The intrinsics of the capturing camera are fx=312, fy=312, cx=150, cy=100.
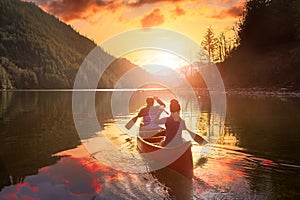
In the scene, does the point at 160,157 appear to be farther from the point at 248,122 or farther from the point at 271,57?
the point at 271,57

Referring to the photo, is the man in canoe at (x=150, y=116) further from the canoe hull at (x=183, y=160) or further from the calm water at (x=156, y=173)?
the canoe hull at (x=183, y=160)

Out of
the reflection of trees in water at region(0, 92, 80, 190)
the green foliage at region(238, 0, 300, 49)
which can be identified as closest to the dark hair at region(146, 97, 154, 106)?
the reflection of trees in water at region(0, 92, 80, 190)

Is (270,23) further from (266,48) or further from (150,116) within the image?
(150,116)

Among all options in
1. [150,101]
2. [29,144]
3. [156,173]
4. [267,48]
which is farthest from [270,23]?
[156,173]

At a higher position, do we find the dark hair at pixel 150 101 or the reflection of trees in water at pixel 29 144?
the dark hair at pixel 150 101

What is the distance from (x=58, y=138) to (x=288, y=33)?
63.5m

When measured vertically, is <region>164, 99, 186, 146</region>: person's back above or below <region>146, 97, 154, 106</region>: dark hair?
below

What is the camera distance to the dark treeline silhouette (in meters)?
61.9

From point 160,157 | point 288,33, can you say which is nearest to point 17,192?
point 160,157

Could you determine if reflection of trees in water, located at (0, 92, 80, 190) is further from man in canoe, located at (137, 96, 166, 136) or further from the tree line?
the tree line

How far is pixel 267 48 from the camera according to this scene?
7312 centimetres

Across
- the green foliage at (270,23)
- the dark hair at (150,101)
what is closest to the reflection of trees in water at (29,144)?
the dark hair at (150,101)

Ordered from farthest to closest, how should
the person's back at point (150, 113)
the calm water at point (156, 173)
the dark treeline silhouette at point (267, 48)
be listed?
the dark treeline silhouette at point (267, 48)
the person's back at point (150, 113)
the calm water at point (156, 173)

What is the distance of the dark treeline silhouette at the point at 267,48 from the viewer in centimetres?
6191
